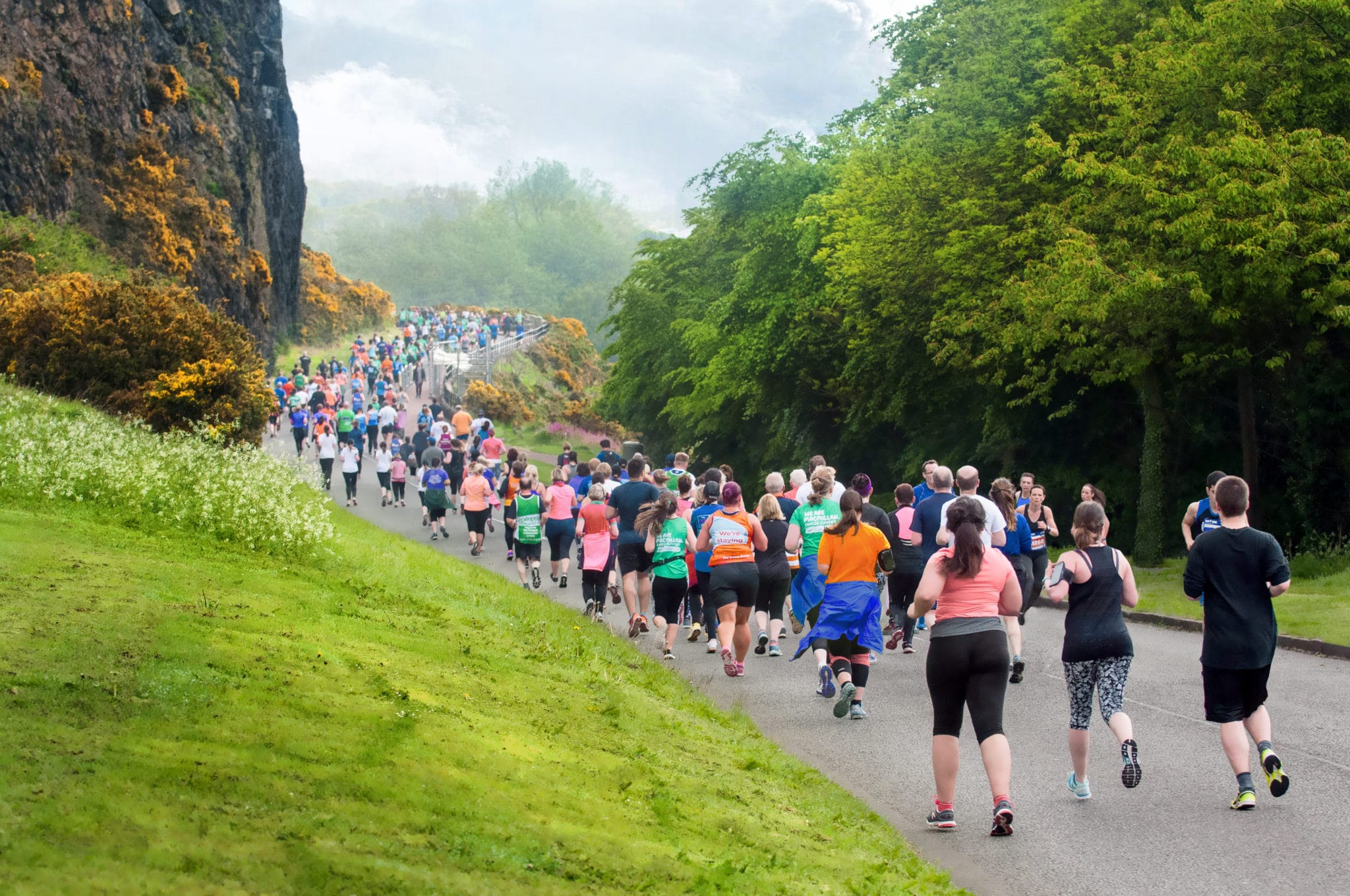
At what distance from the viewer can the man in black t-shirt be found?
7.82 metres

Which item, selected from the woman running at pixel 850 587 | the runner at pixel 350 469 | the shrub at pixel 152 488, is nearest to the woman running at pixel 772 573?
the woman running at pixel 850 587

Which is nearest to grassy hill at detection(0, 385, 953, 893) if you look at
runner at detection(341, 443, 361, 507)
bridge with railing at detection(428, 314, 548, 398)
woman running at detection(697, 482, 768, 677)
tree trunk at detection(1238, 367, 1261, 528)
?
woman running at detection(697, 482, 768, 677)

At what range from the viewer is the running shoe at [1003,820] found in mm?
7391

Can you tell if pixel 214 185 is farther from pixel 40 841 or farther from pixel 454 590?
pixel 40 841

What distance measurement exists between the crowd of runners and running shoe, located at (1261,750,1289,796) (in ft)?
0.05

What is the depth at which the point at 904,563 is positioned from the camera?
44.6 ft

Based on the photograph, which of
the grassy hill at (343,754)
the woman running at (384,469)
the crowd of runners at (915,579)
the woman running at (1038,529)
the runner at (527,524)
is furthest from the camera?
the woman running at (384,469)

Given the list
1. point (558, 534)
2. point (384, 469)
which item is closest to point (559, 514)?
point (558, 534)

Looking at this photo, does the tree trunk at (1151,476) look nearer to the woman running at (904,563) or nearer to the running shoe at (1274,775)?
the woman running at (904,563)

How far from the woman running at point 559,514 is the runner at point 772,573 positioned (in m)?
4.50

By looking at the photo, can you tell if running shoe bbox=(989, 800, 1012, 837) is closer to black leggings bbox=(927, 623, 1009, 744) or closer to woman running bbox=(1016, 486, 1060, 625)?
black leggings bbox=(927, 623, 1009, 744)

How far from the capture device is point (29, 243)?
30.6 m

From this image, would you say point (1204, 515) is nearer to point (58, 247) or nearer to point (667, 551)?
point (667, 551)

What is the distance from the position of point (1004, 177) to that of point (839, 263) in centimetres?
Answer: 782
